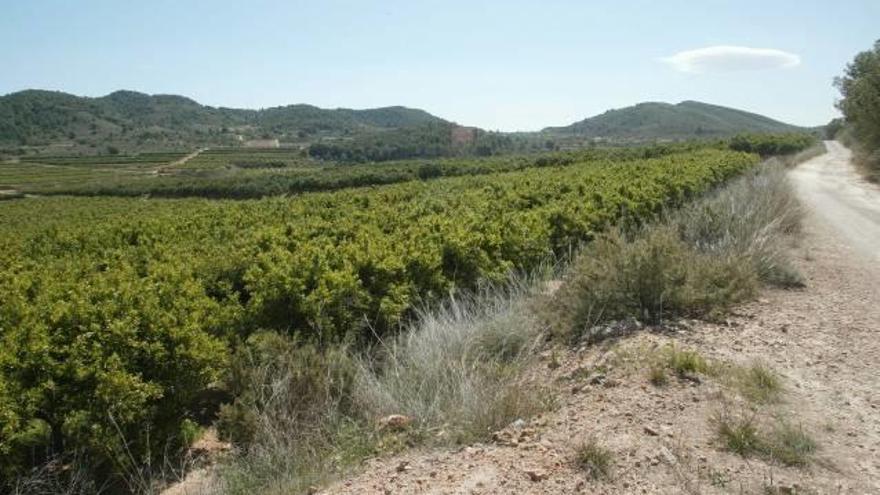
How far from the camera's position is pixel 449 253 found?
7719mm

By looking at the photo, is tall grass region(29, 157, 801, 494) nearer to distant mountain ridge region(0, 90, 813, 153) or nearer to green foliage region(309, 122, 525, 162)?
green foliage region(309, 122, 525, 162)

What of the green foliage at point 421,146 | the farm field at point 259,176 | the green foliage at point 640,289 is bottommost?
the farm field at point 259,176

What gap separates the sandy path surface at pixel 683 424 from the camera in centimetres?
345

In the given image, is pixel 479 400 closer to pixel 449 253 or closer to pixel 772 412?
pixel 772 412

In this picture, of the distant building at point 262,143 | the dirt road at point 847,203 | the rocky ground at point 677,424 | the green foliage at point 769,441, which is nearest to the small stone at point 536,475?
the rocky ground at point 677,424

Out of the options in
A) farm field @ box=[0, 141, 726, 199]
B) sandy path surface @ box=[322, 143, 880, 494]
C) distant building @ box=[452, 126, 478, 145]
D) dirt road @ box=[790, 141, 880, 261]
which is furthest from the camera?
distant building @ box=[452, 126, 478, 145]

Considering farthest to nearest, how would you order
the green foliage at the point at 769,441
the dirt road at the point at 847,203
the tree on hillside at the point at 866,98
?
the tree on hillside at the point at 866,98, the dirt road at the point at 847,203, the green foliage at the point at 769,441

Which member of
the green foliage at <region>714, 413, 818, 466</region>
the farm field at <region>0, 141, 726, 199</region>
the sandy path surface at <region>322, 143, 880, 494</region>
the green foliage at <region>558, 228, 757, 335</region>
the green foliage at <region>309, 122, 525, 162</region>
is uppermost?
the green foliage at <region>309, 122, 525, 162</region>

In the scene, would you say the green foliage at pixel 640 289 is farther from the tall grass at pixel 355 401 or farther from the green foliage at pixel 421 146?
the green foliage at pixel 421 146

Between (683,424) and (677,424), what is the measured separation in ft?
0.13

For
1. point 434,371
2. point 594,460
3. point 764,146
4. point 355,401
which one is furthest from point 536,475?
point 764,146

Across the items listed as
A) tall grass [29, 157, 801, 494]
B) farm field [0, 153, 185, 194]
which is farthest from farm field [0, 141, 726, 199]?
tall grass [29, 157, 801, 494]

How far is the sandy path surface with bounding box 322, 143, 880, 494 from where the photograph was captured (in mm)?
3453

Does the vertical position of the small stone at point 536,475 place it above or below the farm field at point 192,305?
below
